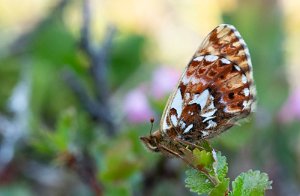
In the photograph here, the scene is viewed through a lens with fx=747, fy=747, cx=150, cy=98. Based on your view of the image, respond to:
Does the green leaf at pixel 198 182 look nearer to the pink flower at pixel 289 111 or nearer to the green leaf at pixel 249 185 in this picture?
the green leaf at pixel 249 185

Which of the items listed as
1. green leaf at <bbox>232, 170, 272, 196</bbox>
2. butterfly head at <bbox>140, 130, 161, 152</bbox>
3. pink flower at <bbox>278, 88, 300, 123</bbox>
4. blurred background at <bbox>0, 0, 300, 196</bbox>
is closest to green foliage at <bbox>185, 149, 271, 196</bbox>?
green leaf at <bbox>232, 170, 272, 196</bbox>

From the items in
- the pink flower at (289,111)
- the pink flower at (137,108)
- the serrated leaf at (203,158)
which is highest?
the pink flower at (137,108)

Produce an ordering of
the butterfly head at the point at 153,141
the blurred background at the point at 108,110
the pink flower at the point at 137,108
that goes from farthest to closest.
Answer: the pink flower at the point at 137,108
the blurred background at the point at 108,110
the butterfly head at the point at 153,141

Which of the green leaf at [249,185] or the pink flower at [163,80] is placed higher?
the pink flower at [163,80]

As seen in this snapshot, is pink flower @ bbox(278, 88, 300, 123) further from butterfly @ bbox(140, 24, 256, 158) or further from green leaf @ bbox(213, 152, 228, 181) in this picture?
green leaf @ bbox(213, 152, 228, 181)

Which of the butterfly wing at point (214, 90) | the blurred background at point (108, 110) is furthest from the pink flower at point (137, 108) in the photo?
the butterfly wing at point (214, 90)

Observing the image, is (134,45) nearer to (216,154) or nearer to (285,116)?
(285,116)

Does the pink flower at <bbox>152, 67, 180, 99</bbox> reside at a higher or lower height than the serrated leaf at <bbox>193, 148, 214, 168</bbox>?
higher

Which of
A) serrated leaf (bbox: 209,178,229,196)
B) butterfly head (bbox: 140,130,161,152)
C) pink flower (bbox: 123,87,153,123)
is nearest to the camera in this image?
serrated leaf (bbox: 209,178,229,196)
